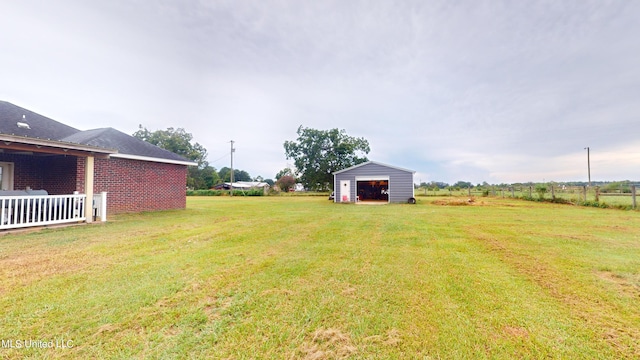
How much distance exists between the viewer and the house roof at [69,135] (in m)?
8.22

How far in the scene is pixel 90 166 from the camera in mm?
7082

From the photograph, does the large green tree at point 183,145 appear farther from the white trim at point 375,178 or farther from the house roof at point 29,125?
the white trim at point 375,178

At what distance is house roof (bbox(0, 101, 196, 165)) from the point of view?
8.22 m

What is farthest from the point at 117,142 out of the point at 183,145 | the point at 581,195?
the point at 183,145

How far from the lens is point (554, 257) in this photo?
4.05m

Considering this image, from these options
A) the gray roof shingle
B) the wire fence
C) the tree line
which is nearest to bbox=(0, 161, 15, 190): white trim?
the gray roof shingle

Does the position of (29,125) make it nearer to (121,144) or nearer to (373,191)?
(121,144)

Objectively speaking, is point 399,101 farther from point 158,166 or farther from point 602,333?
point 602,333

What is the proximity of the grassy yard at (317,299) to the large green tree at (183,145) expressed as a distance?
35719 mm

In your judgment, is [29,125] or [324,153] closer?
[29,125]

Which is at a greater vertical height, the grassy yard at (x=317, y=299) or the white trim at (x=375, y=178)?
the white trim at (x=375, y=178)

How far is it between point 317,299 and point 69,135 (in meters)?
13.4

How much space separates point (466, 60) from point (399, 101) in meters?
4.49

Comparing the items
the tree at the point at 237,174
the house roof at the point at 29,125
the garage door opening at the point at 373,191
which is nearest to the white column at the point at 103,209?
the house roof at the point at 29,125
